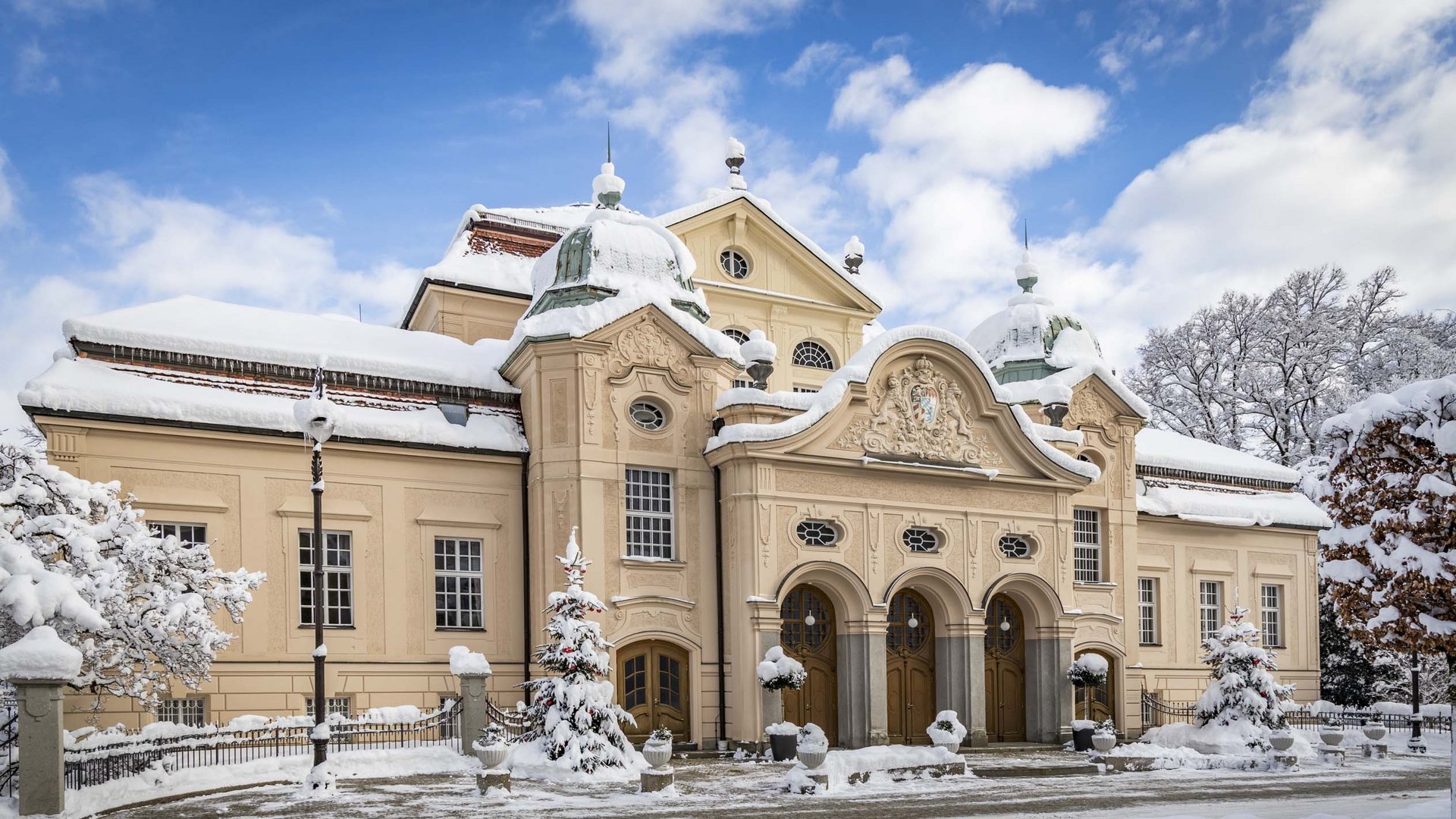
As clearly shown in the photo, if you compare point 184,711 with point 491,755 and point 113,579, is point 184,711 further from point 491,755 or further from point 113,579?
point 491,755

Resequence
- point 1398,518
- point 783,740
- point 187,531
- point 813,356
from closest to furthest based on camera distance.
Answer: point 1398,518, point 187,531, point 783,740, point 813,356

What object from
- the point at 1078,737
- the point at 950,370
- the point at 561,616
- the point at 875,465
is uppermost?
the point at 950,370

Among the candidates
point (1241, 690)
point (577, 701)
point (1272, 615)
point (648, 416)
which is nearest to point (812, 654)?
point (648, 416)

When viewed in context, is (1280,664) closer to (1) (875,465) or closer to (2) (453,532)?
(1) (875,465)

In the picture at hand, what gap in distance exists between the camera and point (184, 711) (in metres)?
23.1

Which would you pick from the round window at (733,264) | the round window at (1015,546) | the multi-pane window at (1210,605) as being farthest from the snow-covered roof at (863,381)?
the multi-pane window at (1210,605)

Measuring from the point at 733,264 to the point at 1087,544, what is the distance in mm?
11318

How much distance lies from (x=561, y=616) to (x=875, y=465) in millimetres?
8787

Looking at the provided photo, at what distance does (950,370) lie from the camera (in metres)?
29.3

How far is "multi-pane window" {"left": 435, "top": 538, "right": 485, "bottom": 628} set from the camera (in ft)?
85.1

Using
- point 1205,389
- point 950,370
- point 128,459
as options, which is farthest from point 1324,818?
point 1205,389

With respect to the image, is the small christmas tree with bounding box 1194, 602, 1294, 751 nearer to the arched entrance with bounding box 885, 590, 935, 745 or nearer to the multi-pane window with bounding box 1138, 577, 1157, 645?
the multi-pane window with bounding box 1138, 577, 1157, 645

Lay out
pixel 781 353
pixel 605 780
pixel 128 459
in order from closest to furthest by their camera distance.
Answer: pixel 605 780 < pixel 128 459 < pixel 781 353

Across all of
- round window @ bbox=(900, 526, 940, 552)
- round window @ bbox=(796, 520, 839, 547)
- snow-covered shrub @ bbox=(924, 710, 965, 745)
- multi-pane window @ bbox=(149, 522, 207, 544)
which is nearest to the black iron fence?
round window @ bbox=(900, 526, 940, 552)
